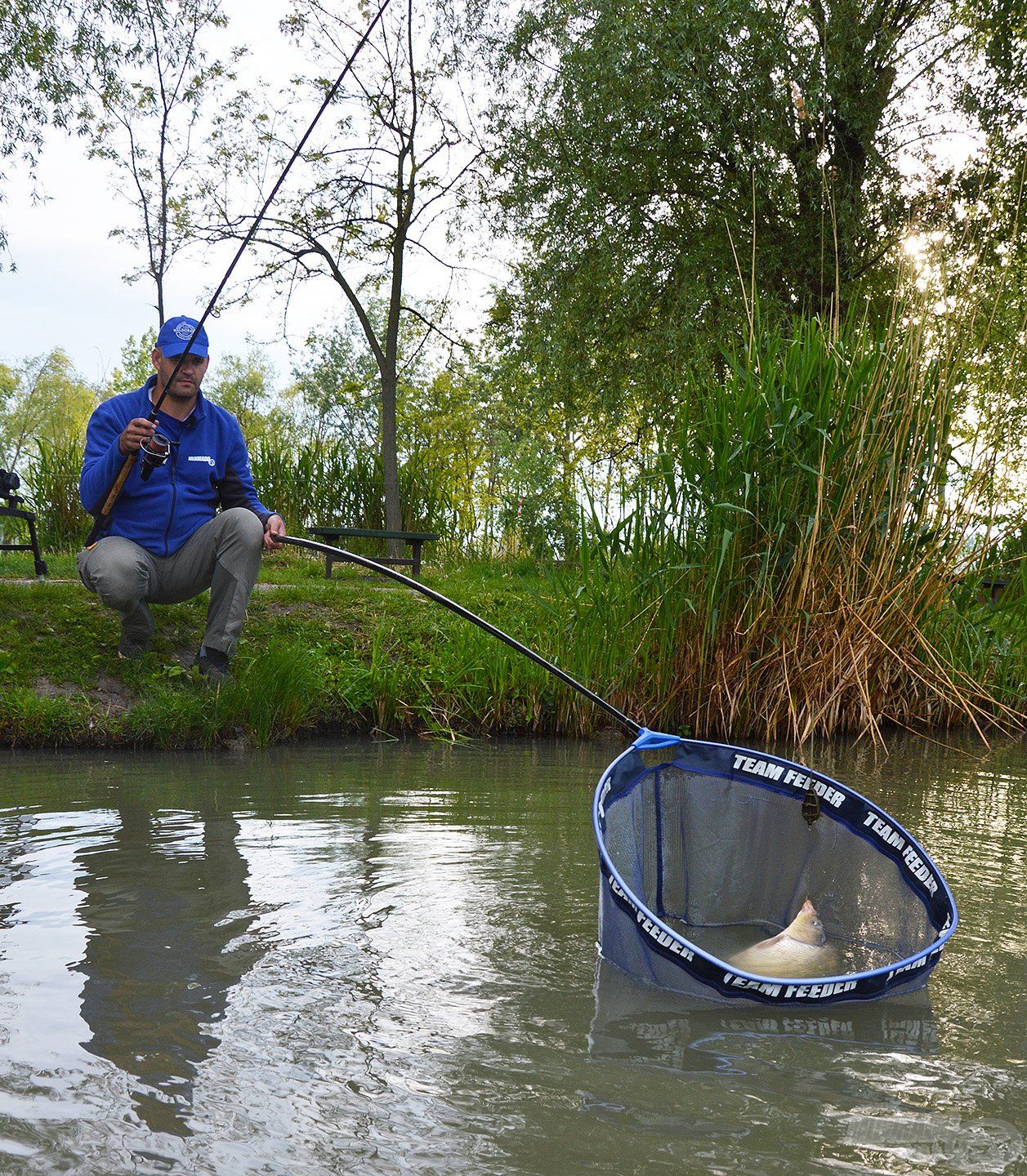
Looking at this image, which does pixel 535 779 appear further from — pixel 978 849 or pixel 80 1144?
pixel 80 1144

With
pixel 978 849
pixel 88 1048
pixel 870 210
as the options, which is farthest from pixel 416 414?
pixel 88 1048

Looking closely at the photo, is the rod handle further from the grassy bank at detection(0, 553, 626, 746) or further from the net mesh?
the net mesh

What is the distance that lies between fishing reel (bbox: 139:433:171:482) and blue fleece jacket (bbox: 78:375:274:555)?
0.16 metres

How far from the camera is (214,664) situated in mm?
5121

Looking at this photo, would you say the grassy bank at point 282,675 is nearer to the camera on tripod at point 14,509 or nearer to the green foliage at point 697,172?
the camera on tripod at point 14,509

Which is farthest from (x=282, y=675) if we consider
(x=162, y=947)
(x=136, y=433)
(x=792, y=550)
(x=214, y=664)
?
(x=162, y=947)

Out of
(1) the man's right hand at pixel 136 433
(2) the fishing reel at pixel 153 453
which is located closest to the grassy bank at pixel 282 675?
(2) the fishing reel at pixel 153 453

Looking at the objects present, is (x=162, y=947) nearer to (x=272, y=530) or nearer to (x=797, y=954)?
(x=797, y=954)

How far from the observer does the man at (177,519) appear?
190 inches

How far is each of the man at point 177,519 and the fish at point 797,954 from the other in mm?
3202

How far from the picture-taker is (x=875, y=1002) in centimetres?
198

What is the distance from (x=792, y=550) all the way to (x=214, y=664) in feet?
9.12

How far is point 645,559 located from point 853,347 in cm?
145

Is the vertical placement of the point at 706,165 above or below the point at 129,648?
above
